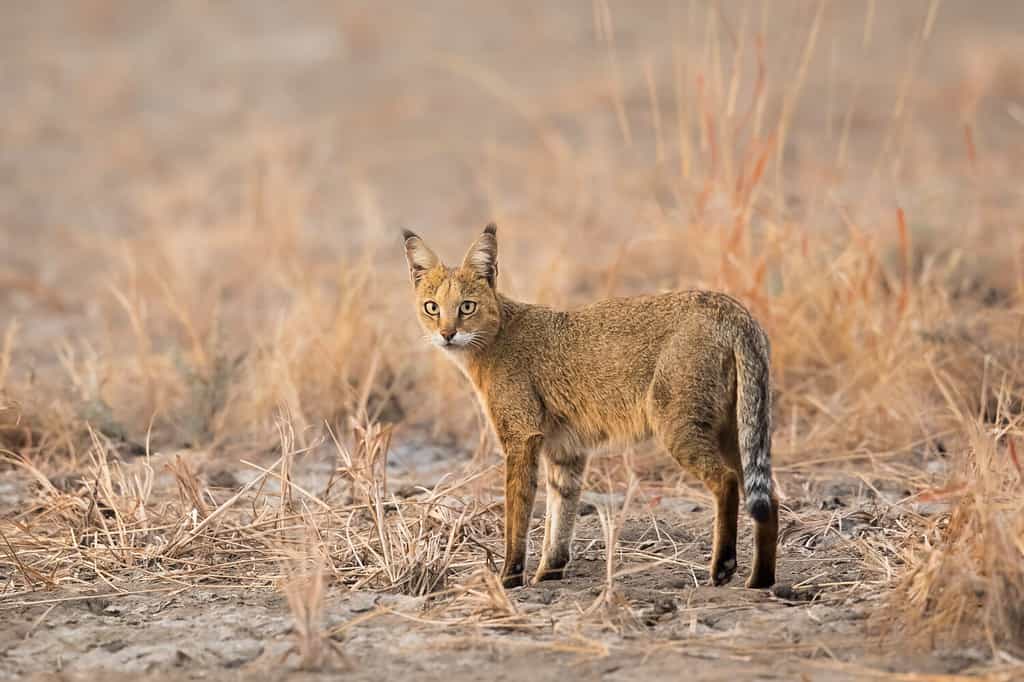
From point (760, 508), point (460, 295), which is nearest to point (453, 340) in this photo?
point (460, 295)

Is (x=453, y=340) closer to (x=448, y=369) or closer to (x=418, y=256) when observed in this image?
(x=418, y=256)

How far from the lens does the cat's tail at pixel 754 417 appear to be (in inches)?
174

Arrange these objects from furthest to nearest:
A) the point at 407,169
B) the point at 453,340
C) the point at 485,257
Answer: the point at 407,169 → the point at 485,257 → the point at 453,340

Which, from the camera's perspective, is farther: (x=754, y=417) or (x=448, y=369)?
(x=448, y=369)

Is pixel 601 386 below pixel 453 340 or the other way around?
below

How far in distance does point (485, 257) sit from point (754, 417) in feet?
3.91

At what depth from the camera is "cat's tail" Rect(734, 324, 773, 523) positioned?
441 centimetres

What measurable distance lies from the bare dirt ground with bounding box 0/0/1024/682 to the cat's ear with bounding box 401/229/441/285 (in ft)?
2.27

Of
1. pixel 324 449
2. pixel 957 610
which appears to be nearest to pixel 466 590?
pixel 957 610

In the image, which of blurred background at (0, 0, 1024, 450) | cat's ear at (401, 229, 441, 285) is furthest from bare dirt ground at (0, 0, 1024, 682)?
cat's ear at (401, 229, 441, 285)

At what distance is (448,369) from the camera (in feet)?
23.5

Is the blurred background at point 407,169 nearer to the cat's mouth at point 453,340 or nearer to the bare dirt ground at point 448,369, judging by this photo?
the bare dirt ground at point 448,369

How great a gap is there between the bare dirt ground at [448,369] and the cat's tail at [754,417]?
1.05ft

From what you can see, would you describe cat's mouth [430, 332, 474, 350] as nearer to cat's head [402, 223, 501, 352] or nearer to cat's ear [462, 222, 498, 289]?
cat's head [402, 223, 501, 352]
